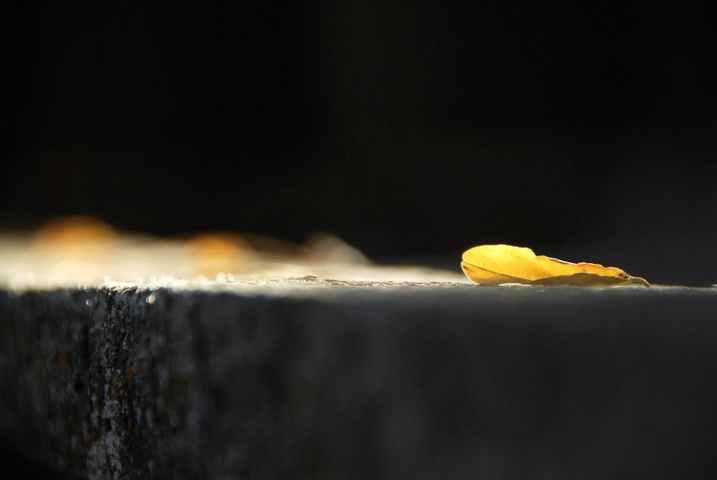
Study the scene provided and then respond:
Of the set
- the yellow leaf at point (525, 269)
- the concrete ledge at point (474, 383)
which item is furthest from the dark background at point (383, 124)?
the concrete ledge at point (474, 383)

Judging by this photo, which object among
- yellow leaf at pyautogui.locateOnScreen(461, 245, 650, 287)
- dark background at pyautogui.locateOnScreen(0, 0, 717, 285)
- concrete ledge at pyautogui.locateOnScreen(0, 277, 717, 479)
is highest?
dark background at pyautogui.locateOnScreen(0, 0, 717, 285)

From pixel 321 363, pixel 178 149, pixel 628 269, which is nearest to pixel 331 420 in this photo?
pixel 321 363

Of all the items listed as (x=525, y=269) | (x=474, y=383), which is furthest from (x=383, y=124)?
(x=474, y=383)

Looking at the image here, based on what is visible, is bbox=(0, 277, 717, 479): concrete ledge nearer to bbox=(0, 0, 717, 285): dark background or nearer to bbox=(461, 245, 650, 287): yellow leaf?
bbox=(461, 245, 650, 287): yellow leaf

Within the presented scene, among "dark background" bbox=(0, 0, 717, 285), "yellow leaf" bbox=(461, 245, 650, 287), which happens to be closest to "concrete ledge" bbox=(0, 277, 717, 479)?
"yellow leaf" bbox=(461, 245, 650, 287)

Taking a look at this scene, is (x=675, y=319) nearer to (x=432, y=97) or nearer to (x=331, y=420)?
(x=331, y=420)
